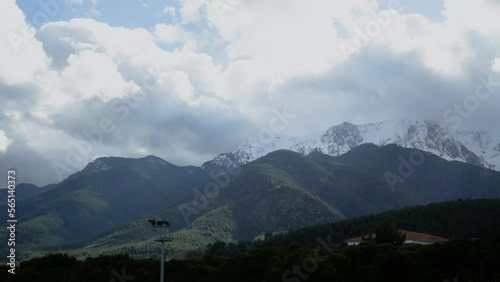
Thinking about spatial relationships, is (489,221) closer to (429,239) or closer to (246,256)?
(429,239)

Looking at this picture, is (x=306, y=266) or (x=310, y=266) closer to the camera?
(x=310, y=266)

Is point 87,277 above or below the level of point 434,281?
above

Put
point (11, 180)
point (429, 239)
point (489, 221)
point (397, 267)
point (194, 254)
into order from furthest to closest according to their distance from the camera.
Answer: point (194, 254) → point (489, 221) → point (429, 239) → point (397, 267) → point (11, 180)

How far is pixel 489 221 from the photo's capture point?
145 metres

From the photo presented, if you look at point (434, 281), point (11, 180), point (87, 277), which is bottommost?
point (434, 281)

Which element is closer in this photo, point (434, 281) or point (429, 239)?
point (434, 281)

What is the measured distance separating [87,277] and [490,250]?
49.1 meters

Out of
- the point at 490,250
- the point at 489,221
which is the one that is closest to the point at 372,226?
the point at 489,221

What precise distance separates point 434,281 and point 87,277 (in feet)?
137

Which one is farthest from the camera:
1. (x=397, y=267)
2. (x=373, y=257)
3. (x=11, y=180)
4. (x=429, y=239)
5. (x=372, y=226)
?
(x=372, y=226)

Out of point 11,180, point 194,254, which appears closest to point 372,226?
point 194,254

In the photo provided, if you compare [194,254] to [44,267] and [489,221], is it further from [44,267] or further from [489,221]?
[44,267]

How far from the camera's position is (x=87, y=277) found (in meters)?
68.4

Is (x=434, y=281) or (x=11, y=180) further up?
(x=11, y=180)
